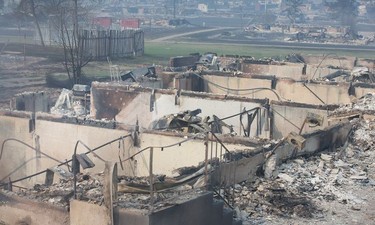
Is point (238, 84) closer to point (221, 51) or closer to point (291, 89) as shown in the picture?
point (291, 89)

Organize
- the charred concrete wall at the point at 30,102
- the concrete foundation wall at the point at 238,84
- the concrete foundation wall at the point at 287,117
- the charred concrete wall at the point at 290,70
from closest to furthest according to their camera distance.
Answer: the concrete foundation wall at the point at 287,117 < the charred concrete wall at the point at 30,102 < the concrete foundation wall at the point at 238,84 < the charred concrete wall at the point at 290,70

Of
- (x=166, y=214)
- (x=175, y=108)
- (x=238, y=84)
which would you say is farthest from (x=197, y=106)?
(x=166, y=214)

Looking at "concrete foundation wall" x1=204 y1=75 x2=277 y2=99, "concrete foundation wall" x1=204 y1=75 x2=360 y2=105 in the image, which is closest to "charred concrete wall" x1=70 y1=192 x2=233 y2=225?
"concrete foundation wall" x1=204 y1=75 x2=360 y2=105

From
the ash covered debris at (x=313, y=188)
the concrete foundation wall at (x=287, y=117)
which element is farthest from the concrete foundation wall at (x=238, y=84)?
the ash covered debris at (x=313, y=188)

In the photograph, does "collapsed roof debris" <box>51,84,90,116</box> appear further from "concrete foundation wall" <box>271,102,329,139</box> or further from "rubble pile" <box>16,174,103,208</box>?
"rubble pile" <box>16,174,103,208</box>

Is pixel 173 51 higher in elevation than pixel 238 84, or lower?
lower

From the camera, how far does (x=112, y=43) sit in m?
37.9

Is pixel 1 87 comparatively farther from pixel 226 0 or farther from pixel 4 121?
pixel 226 0

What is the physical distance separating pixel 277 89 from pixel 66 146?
7980 millimetres

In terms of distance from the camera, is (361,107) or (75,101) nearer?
(361,107)

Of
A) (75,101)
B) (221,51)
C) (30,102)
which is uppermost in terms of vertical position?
(30,102)

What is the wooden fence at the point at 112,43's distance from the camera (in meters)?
35.7

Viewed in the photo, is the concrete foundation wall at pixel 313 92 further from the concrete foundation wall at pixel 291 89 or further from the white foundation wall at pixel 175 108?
the white foundation wall at pixel 175 108

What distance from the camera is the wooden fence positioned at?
35688 mm
